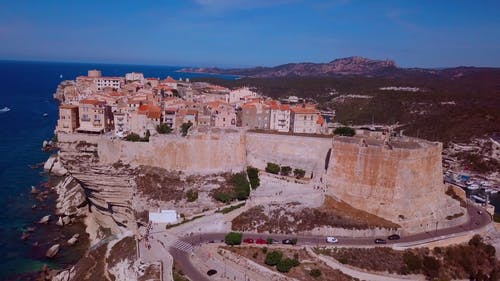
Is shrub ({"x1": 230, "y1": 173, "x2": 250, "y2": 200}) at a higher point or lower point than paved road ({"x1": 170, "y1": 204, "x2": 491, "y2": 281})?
higher

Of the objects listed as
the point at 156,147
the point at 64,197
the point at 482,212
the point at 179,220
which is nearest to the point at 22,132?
the point at 64,197

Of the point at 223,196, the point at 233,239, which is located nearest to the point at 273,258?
the point at 233,239

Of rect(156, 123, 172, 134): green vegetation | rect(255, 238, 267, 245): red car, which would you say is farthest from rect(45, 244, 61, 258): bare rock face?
rect(255, 238, 267, 245): red car

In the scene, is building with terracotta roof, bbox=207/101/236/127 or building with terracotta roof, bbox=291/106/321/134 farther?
building with terracotta roof, bbox=207/101/236/127

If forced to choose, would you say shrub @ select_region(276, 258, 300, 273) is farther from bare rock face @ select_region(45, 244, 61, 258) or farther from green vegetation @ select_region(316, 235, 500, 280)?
bare rock face @ select_region(45, 244, 61, 258)

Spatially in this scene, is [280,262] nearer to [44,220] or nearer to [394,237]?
[394,237]

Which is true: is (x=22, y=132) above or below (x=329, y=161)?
below

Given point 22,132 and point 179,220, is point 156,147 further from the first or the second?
point 22,132
